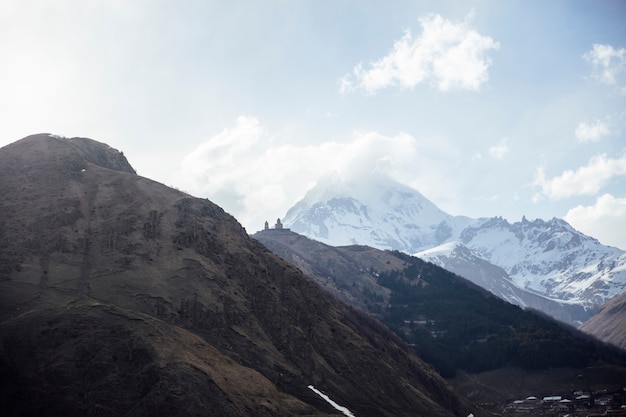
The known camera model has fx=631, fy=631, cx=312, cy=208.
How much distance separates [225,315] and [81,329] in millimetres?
33644

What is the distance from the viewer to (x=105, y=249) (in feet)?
411

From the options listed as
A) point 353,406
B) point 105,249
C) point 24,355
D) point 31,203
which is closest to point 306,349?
point 353,406

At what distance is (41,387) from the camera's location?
274 ft

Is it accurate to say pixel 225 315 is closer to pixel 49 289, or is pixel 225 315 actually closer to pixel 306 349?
pixel 306 349

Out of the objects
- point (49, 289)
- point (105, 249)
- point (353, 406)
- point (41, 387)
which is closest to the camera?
point (41, 387)

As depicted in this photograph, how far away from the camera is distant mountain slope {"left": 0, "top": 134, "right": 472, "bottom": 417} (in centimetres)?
8725

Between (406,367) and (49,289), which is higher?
(49,289)

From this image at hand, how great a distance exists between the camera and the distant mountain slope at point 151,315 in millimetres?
87250

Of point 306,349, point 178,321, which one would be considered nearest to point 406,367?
point 306,349

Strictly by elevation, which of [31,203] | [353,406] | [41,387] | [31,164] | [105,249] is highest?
[31,164]

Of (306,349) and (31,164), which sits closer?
(306,349)

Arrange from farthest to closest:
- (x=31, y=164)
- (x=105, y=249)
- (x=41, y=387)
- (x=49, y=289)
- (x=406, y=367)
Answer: (x=406, y=367) < (x=31, y=164) < (x=105, y=249) < (x=49, y=289) < (x=41, y=387)

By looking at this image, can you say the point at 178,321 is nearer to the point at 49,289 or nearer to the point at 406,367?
Result: the point at 49,289

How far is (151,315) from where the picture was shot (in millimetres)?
109562
